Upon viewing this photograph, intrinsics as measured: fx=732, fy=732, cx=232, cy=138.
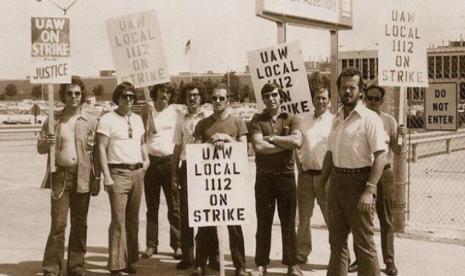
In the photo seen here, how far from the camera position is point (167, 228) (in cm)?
1061

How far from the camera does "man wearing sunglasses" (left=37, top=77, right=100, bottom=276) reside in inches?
293

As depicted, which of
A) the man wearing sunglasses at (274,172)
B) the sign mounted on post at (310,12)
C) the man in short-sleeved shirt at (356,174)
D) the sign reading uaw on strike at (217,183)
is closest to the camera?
the man in short-sleeved shirt at (356,174)

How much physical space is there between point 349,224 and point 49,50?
384 centimetres

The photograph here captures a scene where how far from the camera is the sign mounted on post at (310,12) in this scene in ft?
29.9

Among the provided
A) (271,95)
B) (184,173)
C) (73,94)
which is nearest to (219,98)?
(271,95)

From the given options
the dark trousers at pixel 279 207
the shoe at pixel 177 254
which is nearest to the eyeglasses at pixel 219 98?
the dark trousers at pixel 279 207

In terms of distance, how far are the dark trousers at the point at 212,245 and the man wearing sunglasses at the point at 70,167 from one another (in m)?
1.20

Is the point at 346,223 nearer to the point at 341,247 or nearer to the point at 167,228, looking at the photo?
the point at 341,247

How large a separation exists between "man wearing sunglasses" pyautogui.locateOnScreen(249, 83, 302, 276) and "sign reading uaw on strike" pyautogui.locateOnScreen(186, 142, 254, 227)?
43 centimetres

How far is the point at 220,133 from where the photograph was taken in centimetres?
728

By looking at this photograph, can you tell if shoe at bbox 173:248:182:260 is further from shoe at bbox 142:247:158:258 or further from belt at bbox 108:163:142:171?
belt at bbox 108:163:142:171

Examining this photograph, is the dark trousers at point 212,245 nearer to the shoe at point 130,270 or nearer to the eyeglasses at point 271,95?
the shoe at point 130,270

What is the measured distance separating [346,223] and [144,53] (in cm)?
361

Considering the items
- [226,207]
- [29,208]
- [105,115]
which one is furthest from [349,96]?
[29,208]
